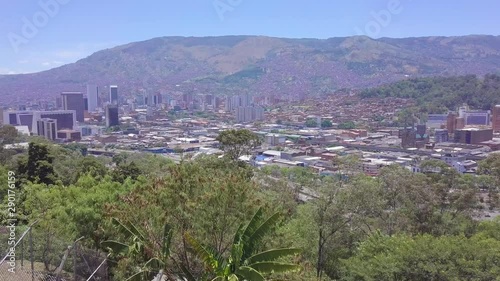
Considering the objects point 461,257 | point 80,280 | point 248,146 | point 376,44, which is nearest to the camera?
point 80,280

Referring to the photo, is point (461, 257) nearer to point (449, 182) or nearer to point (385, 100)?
point (449, 182)

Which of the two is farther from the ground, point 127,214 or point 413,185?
point 127,214

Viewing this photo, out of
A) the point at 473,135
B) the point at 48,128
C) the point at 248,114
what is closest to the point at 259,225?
the point at 473,135

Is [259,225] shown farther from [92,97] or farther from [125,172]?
[92,97]

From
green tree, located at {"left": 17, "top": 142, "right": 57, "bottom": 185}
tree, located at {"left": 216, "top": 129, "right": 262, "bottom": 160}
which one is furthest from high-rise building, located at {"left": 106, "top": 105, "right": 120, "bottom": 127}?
green tree, located at {"left": 17, "top": 142, "right": 57, "bottom": 185}

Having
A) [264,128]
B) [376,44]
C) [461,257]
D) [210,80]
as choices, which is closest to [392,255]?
[461,257]

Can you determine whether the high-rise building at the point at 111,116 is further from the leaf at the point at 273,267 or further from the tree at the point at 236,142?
the leaf at the point at 273,267
